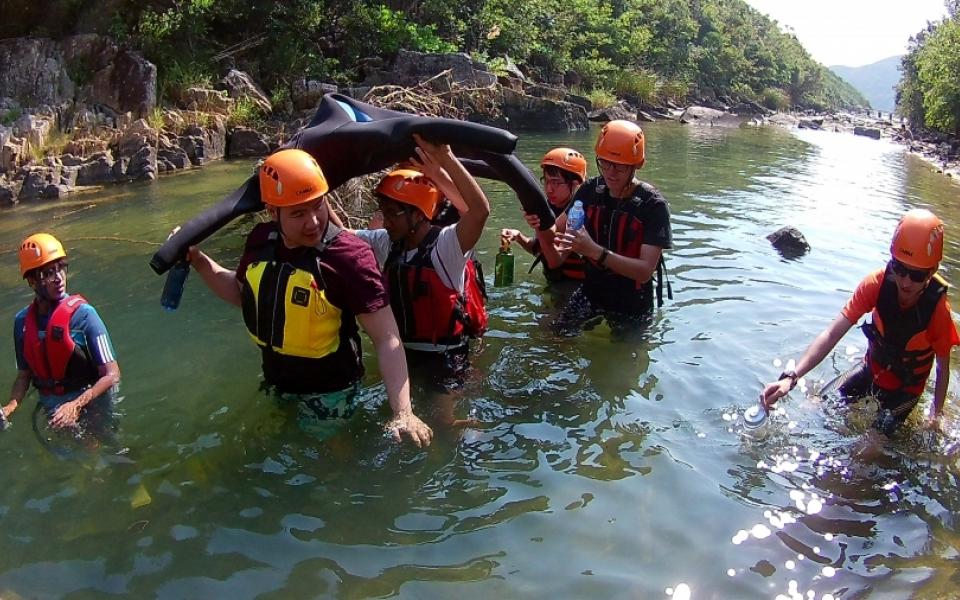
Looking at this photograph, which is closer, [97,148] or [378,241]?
[378,241]

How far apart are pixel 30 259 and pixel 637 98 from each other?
126 feet

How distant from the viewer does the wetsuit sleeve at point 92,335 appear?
4.72 meters

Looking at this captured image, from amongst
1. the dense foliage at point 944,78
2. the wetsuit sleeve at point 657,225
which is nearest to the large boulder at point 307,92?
the wetsuit sleeve at point 657,225

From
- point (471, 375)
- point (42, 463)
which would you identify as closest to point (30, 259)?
point (42, 463)

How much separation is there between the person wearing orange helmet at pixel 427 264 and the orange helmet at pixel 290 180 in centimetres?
66

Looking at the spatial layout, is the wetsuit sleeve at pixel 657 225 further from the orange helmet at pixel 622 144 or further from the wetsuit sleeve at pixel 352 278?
the wetsuit sleeve at pixel 352 278

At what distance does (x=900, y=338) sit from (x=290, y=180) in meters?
4.02

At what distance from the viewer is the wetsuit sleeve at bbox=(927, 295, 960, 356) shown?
464cm

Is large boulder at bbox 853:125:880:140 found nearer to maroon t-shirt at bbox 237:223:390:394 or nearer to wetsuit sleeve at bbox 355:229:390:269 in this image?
wetsuit sleeve at bbox 355:229:390:269

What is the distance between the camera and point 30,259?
4578mm

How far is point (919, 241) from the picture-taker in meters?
4.39

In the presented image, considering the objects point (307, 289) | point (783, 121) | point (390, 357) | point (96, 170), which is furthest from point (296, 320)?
point (783, 121)

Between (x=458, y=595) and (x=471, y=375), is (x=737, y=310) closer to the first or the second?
(x=471, y=375)

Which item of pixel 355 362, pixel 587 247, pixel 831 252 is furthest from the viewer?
pixel 831 252
